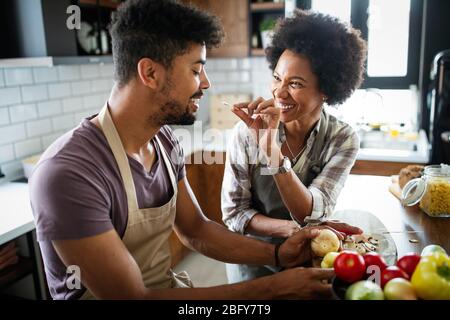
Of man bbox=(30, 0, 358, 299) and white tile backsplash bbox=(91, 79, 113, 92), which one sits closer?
man bbox=(30, 0, 358, 299)

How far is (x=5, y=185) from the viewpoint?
86.7 inches

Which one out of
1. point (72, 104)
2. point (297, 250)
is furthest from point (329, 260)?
point (72, 104)

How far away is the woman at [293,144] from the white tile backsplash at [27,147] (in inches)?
51.9

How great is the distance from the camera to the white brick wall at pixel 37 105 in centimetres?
224

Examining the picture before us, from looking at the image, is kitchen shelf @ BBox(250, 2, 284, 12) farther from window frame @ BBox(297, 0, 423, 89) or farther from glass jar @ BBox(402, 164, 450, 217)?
glass jar @ BBox(402, 164, 450, 217)

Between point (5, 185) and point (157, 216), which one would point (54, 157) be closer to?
point (157, 216)

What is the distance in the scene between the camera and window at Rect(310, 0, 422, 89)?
10.9 feet

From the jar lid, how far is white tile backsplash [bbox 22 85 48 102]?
196 centimetres

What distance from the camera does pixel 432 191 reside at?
1440 mm

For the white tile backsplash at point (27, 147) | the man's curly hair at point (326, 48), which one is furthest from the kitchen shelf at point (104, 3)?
the man's curly hair at point (326, 48)

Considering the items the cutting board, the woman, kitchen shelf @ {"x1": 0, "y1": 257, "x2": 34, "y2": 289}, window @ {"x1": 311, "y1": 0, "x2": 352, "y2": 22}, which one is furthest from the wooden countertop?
window @ {"x1": 311, "y1": 0, "x2": 352, "y2": 22}

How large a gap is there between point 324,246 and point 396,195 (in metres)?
0.67
